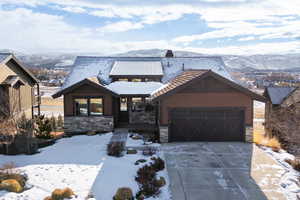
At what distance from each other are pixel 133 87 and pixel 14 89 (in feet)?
28.7

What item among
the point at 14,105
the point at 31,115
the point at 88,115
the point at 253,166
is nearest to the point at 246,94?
the point at 253,166

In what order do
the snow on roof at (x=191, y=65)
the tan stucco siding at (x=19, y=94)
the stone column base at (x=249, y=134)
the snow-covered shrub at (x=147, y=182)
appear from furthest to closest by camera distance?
the snow on roof at (x=191, y=65) → the tan stucco siding at (x=19, y=94) → the stone column base at (x=249, y=134) → the snow-covered shrub at (x=147, y=182)

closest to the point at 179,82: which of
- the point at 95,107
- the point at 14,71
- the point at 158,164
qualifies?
the point at 95,107

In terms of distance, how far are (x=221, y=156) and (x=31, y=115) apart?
1688 cm

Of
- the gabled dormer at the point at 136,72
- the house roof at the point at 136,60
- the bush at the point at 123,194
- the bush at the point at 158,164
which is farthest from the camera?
the house roof at the point at 136,60

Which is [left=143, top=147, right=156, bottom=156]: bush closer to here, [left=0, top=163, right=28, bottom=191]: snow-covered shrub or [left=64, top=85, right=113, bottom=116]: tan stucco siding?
[left=64, top=85, right=113, bottom=116]: tan stucco siding

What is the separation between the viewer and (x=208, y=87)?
16.3 m

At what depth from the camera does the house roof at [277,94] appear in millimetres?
25594

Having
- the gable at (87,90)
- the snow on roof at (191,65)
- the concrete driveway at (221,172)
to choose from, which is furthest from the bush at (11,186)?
the snow on roof at (191,65)

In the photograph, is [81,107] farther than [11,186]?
Yes

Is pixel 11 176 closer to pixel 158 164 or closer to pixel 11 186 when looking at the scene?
pixel 11 186

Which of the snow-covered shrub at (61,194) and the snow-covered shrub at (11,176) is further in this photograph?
the snow-covered shrub at (11,176)

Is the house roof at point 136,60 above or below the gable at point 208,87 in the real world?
above

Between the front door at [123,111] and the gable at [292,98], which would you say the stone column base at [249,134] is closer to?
the front door at [123,111]
